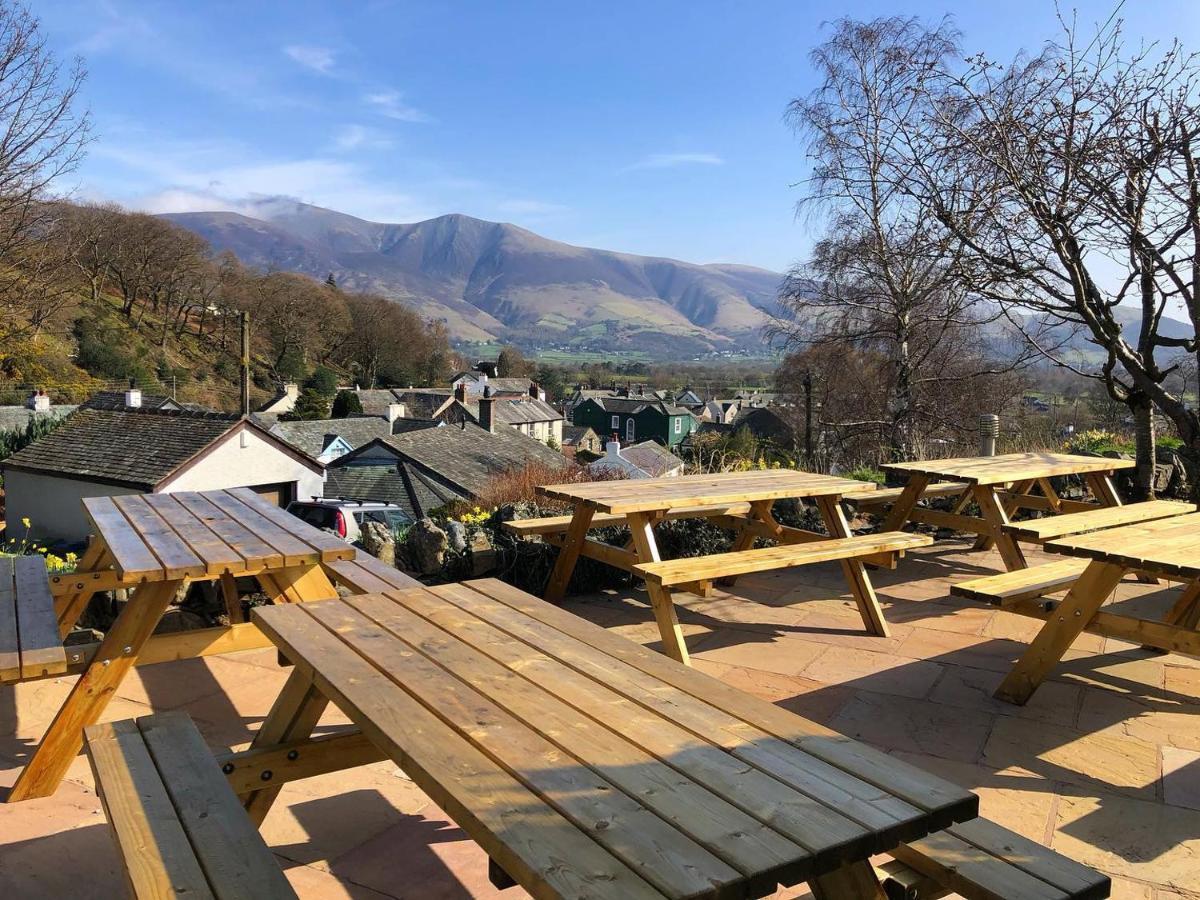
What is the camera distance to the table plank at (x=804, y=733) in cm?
128

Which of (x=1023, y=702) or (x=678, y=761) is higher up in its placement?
(x=678, y=761)

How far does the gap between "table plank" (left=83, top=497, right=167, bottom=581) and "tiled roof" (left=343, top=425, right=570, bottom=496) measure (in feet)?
56.9

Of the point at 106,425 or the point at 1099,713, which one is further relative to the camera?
the point at 106,425

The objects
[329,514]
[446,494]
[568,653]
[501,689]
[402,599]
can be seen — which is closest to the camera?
[501,689]

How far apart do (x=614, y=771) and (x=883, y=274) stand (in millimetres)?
12660

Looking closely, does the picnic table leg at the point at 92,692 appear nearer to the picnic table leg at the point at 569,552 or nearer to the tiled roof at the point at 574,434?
the picnic table leg at the point at 569,552

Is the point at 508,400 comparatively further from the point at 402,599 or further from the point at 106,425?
the point at 402,599

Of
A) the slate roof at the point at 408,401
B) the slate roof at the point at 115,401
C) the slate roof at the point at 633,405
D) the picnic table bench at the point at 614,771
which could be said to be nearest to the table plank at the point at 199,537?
the picnic table bench at the point at 614,771

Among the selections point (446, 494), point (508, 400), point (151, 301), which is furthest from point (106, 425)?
point (151, 301)

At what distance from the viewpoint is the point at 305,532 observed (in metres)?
3.22

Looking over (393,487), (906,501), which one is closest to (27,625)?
(906,501)

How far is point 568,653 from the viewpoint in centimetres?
198

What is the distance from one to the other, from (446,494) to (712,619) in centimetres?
→ 1791

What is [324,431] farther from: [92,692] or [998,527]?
[92,692]
